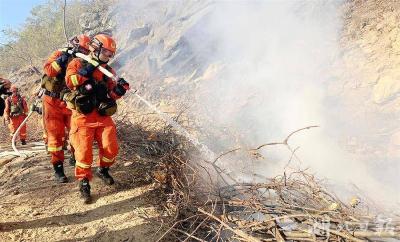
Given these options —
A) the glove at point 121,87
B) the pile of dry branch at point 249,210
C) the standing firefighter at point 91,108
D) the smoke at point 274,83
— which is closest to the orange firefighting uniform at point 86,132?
the standing firefighter at point 91,108

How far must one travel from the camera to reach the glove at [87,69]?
3805 mm

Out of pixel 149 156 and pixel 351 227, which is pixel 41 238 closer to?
pixel 149 156

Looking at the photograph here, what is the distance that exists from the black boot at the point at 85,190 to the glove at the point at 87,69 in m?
1.09

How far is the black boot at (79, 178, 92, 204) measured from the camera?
386 cm

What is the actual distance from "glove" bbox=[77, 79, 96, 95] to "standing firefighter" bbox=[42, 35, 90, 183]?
557 millimetres

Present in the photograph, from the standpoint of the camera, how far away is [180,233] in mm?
3336

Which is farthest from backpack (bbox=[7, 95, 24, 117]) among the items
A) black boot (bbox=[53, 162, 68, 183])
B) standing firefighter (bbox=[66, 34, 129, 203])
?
standing firefighter (bbox=[66, 34, 129, 203])

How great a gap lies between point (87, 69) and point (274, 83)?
16.0 ft

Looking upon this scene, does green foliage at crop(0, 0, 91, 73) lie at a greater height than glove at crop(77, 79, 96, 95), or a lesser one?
greater

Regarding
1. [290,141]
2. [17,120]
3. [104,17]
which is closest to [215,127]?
[290,141]

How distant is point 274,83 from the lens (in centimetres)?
787

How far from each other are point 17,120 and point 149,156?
5.71m

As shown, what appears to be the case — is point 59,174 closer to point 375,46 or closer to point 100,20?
point 375,46

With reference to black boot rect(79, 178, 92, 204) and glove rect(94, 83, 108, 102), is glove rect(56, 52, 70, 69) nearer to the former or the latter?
glove rect(94, 83, 108, 102)
